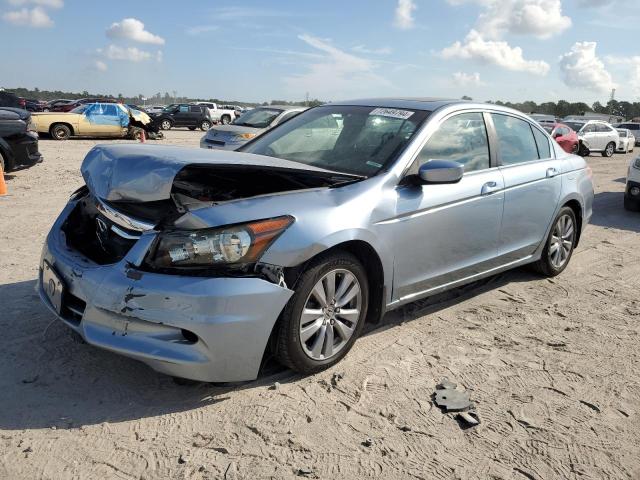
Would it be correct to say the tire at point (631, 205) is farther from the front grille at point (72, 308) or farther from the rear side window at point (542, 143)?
the front grille at point (72, 308)

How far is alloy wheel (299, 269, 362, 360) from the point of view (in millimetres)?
3277

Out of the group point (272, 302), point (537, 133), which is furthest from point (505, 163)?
point (272, 302)

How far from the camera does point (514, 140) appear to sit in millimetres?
5016

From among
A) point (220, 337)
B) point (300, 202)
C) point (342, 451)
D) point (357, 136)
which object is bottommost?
point (342, 451)

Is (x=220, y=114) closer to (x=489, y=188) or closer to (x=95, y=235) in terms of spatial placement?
(x=489, y=188)

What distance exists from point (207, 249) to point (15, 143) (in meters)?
8.70

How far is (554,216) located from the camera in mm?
5352

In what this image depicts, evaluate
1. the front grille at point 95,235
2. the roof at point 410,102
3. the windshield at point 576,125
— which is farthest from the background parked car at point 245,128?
the windshield at point 576,125

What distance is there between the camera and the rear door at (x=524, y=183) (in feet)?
15.5

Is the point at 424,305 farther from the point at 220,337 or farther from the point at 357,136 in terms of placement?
the point at 220,337

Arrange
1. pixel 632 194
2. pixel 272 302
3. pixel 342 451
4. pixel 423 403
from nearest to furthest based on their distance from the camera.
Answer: pixel 342 451, pixel 272 302, pixel 423 403, pixel 632 194

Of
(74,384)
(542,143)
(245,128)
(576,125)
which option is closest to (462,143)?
(542,143)

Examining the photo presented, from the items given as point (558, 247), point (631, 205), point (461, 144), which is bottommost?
point (631, 205)

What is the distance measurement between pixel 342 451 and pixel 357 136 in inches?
Answer: 94.0
